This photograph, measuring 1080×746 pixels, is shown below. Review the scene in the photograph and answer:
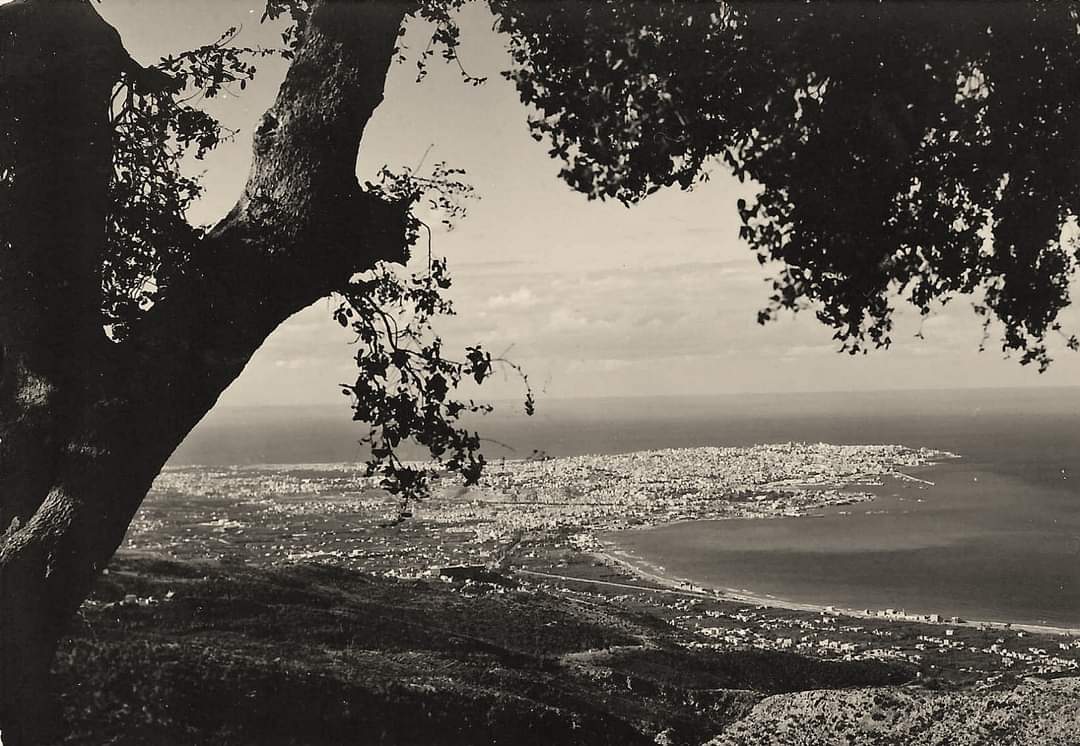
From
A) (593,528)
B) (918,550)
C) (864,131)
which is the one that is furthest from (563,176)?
(918,550)

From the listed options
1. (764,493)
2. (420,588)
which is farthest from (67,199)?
(764,493)

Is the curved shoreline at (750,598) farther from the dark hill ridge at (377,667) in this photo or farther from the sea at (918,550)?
the dark hill ridge at (377,667)

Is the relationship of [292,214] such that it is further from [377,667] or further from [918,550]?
[918,550]

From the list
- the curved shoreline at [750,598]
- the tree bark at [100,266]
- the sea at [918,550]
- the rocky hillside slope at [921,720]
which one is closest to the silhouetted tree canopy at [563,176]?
the tree bark at [100,266]

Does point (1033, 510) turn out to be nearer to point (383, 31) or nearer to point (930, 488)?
point (930, 488)

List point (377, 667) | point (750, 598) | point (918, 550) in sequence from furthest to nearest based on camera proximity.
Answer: point (918, 550), point (750, 598), point (377, 667)

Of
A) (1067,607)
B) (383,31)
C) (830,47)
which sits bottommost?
(1067,607)
